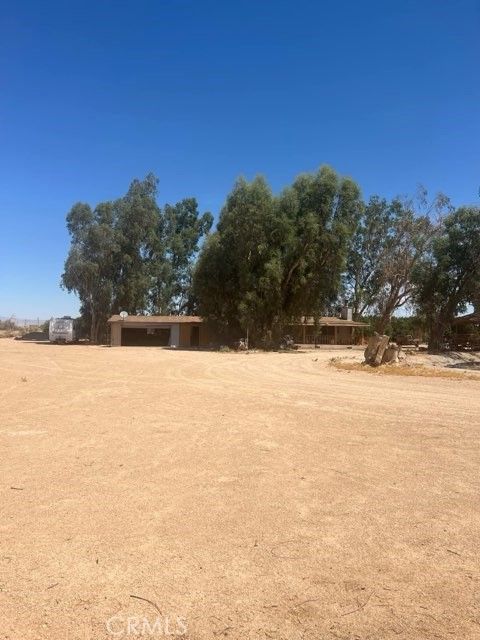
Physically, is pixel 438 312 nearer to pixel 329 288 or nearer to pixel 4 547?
pixel 329 288

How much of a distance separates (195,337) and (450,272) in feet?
79.0

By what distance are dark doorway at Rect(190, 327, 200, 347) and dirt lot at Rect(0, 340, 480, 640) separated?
134ft

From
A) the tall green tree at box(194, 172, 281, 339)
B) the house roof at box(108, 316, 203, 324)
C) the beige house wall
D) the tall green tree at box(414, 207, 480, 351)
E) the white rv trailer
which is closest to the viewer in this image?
the tall green tree at box(194, 172, 281, 339)

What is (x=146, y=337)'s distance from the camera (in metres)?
53.8

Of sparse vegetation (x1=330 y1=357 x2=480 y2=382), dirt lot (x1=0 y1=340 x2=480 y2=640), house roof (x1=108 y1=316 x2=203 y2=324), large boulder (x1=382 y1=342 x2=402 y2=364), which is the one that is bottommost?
dirt lot (x1=0 y1=340 x2=480 y2=640)

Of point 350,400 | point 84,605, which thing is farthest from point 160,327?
point 84,605

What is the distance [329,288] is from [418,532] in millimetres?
40376

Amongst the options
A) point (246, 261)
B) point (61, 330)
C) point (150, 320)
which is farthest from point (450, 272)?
point (61, 330)

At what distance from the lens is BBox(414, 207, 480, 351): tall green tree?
42.9 meters

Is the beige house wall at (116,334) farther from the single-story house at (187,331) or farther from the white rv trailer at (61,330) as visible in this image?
the white rv trailer at (61,330)

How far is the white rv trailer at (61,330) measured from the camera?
53844mm

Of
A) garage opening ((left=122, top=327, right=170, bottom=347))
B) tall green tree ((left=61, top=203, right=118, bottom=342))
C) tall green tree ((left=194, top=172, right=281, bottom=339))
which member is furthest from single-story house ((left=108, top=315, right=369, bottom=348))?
tall green tree ((left=61, top=203, right=118, bottom=342))

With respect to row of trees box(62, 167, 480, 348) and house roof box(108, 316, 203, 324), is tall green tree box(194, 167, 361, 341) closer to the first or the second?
row of trees box(62, 167, 480, 348)

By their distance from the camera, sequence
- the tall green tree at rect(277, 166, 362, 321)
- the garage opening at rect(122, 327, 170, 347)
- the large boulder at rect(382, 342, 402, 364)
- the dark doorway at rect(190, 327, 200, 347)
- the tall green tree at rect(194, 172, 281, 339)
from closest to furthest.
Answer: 1. the large boulder at rect(382, 342, 402, 364)
2. the tall green tree at rect(194, 172, 281, 339)
3. the tall green tree at rect(277, 166, 362, 321)
4. the dark doorway at rect(190, 327, 200, 347)
5. the garage opening at rect(122, 327, 170, 347)
